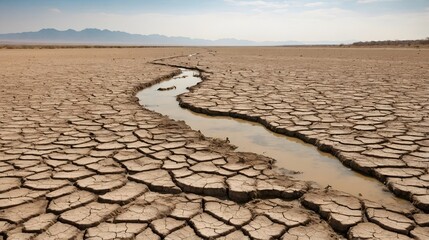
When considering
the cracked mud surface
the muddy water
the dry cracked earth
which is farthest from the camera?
the cracked mud surface

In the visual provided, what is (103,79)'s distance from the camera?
23.2ft

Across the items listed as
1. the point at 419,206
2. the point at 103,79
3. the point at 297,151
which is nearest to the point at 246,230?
the point at 419,206

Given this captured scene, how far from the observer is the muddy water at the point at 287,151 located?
7.28ft

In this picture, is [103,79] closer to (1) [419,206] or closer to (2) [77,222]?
(2) [77,222]

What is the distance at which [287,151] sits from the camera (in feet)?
9.50

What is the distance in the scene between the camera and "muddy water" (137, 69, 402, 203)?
2219 millimetres

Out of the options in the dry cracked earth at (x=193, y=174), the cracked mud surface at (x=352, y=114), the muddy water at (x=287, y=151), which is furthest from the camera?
the cracked mud surface at (x=352, y=114)

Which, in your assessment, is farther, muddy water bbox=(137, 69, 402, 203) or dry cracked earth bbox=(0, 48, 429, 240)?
muddy water bbox=(137, 69, 402, 203)

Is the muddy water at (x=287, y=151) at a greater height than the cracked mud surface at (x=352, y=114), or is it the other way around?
the cracked mud surface at (x=352, y=114)

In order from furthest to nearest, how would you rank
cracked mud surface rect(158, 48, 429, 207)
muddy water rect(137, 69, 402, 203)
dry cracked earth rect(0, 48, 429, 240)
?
cracked mud surface rect(158, 48, 429, 207) < muddy water rect(137, 69, 402, 203) < dry cracked earth rect(0, 48, 429, 240)

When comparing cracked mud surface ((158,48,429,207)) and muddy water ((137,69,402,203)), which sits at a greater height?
cracked mud surface ((158,48,429,207))

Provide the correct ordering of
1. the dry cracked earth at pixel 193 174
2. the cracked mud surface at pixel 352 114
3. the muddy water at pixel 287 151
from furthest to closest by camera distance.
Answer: the cracked mud surface at pixel 352 114 → the muddy water at pixel 287 151 → the dry cracked earth at pixel 193 174

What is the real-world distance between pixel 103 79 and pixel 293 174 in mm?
5550

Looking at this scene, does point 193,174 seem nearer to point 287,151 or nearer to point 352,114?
point 287,151
